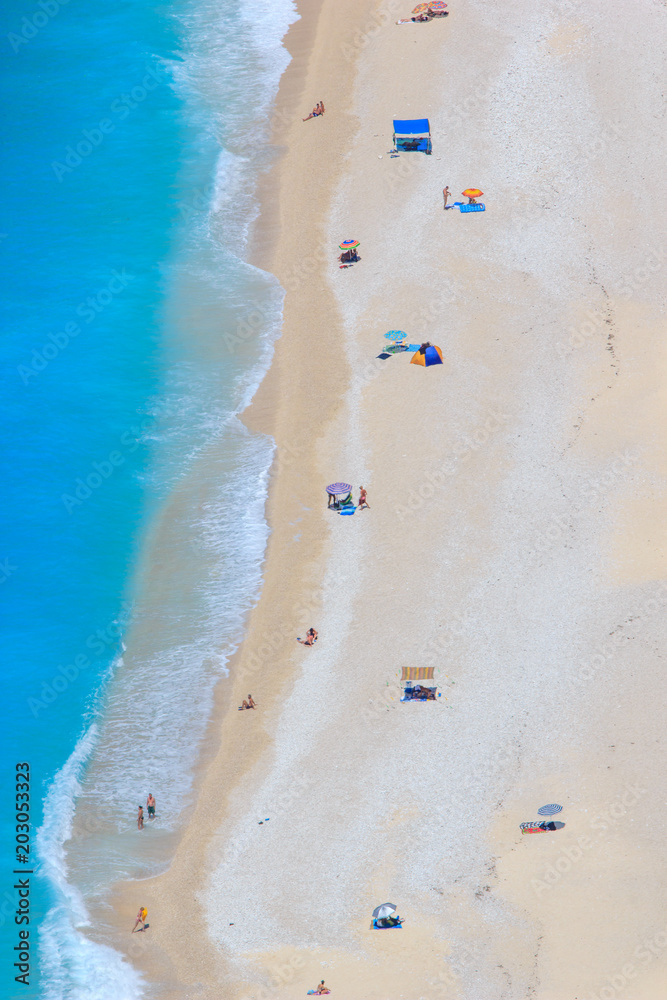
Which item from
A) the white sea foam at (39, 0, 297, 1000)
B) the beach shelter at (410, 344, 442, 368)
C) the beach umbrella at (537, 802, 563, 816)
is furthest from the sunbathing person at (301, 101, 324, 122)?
the beach umbrella at (537, 802, 563, 816)

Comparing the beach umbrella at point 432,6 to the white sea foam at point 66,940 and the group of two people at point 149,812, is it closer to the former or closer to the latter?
the white sea foam at point 66,940

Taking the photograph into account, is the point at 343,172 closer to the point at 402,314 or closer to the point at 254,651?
the point at 402,314

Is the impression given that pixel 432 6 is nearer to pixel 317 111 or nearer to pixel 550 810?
pixel 317 111

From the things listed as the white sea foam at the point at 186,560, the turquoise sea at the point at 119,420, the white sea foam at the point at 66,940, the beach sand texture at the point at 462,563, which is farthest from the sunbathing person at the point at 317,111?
the white sea foam at the point at 66,940

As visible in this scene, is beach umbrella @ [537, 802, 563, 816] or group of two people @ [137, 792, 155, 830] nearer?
beach umbrella @ [537, 802, 563, 816]

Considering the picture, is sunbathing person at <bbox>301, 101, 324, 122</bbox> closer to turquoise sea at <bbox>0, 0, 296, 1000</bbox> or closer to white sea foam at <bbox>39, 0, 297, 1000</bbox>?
white sea foam at <bbox>39, 0, 297, 1000</bbox>

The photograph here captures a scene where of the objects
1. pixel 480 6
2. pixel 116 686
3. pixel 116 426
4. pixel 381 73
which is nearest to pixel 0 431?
pixel 116 426
